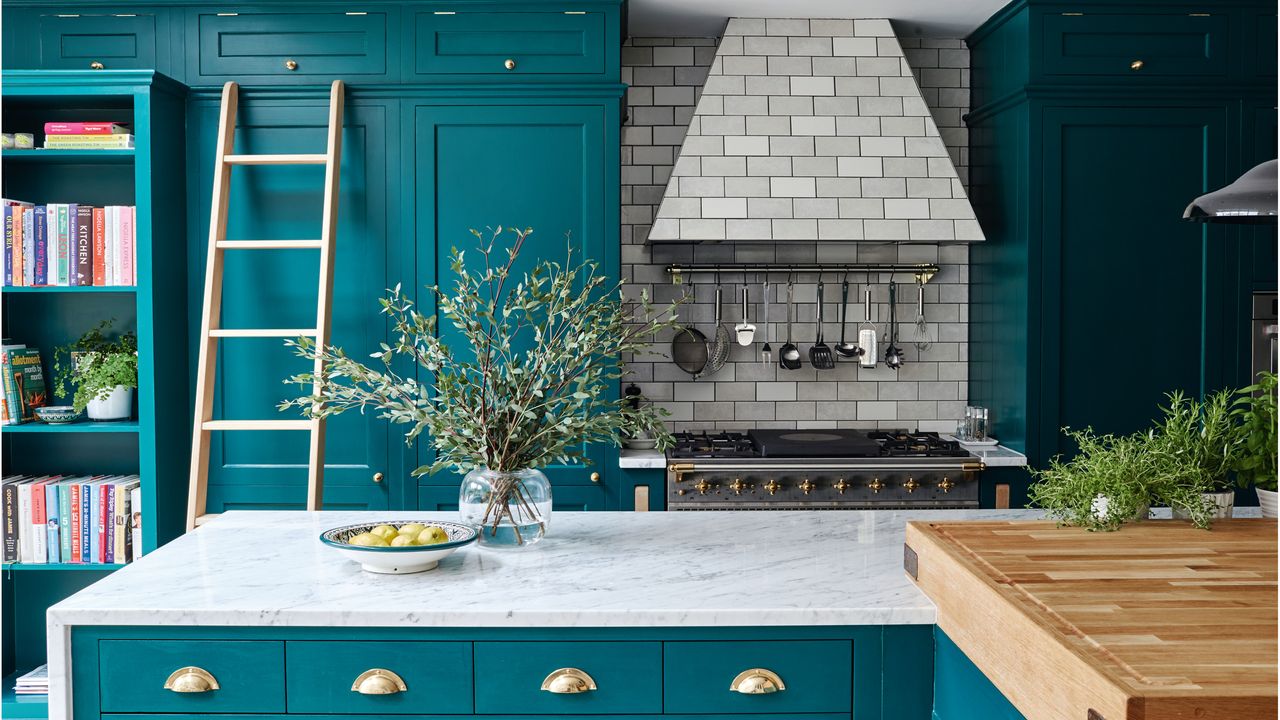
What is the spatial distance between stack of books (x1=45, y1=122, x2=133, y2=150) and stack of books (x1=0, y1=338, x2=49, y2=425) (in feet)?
2.45

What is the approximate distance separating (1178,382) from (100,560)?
4.06 metres

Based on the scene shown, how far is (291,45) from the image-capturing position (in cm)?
364

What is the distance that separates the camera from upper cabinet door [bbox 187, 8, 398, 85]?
11.9 feet

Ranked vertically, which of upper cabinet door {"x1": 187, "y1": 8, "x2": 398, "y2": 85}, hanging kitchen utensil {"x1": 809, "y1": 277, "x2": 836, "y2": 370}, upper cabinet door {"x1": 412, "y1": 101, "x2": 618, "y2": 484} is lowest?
hanging kitchen utensil {"x1": 809, "y1": 277, "x2": 836, "y2": 370}

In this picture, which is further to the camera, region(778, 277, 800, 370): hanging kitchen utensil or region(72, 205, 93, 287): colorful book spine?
region(778, 277, 800, 370): hanging kitchen utensil

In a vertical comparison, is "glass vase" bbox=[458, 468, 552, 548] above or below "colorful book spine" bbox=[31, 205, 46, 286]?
below

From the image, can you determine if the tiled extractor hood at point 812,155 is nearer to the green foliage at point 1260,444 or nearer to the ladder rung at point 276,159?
the ladder rung at point 276,159

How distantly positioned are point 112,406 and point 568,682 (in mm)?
2603

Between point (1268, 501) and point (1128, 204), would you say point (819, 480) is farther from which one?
point (1268, 501)

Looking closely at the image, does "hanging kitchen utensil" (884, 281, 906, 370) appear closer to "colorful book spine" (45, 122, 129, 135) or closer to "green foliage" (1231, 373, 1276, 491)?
"green foliage" (1231, 373, 1276, 491)

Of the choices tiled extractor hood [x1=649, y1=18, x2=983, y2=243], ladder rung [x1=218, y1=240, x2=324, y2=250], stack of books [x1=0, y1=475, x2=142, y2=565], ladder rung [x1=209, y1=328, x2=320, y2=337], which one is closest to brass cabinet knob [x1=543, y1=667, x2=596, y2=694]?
ladder rung [x1=209, y1=328, x2=320, y2=337]

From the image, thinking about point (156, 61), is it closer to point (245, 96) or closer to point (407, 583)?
point (245, 96)

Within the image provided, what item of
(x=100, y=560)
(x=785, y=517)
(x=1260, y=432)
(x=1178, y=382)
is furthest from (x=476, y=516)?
(x=1178, y=382)

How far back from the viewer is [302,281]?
3.66 m
